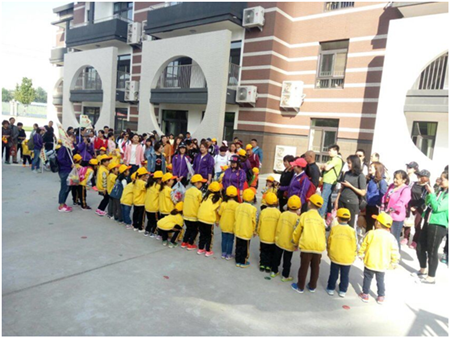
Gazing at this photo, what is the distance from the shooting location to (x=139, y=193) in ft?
20.5

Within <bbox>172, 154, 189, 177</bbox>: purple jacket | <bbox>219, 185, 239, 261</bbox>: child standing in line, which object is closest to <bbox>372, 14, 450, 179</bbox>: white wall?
<bbox>172, 154, 189, 177</bbox>: purple jacket

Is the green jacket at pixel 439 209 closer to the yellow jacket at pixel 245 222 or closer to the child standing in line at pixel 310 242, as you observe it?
→ the child standing in line at pixel 310 242

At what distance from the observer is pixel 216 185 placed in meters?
5.42

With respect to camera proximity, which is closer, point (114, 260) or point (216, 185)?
point (114, 260)

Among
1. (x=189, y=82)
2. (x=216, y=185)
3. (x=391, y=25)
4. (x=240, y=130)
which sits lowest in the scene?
(x=216, y=185)

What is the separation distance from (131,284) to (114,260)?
833 millimetres

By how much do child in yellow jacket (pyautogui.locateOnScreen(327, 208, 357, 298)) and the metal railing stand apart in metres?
8.63

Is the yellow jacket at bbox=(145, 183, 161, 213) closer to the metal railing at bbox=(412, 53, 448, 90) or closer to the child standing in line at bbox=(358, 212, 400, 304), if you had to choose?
the child standing in line at bbox=(358, 212, 400, 304)

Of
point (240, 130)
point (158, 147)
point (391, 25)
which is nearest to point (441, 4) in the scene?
point (391, 25)

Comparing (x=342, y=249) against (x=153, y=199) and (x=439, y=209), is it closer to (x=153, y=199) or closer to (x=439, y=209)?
(x=439, y=209)

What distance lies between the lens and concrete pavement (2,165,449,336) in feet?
11.1

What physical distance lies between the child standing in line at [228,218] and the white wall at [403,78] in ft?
25.6

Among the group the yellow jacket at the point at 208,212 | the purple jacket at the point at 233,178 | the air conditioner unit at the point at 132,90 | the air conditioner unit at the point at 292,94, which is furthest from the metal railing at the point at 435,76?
the air conditioner unit at the point at 132,90

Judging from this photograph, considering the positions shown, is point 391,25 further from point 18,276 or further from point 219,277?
point 18,276
